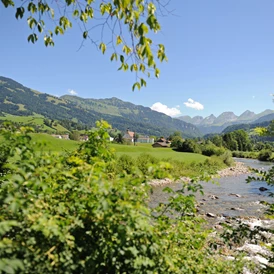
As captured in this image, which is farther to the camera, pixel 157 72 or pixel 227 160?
pixel 227 160

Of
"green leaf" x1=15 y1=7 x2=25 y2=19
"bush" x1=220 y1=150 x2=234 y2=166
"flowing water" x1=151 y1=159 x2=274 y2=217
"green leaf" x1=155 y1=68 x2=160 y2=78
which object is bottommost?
"flowing water" x1=151 y1=159 x2=274 y2=217

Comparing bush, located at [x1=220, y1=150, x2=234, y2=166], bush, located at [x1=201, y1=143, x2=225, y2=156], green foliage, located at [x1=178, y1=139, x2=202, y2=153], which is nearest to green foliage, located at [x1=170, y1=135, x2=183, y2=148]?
green foliage, located at [x1=178, y1=139, x2=202, y2=153]

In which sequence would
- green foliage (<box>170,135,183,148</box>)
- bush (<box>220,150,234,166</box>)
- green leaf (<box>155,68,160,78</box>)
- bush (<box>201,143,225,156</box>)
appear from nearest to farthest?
green leaf (<box>155,68,160,78</box>)
bush (<box>220,150,234,166</box>)
bush (<box>201,143,225,156</box>)
green foliage (<box>170,135,183,148</box>)

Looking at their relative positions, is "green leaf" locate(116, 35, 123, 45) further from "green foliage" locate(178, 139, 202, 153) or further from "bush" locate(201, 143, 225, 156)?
"green foliage" locate(178, 139, 202, 153)

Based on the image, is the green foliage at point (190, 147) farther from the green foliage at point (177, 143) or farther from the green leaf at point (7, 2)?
the green leaf at point (7, 2)

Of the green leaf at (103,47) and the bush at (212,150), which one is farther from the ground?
the green leaf at (103,47)

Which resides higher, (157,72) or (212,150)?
(157,72)

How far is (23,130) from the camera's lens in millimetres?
2871

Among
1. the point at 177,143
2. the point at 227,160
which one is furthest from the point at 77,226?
the point at 177,143

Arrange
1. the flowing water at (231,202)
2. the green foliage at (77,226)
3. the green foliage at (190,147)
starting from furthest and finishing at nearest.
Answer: the green foliage at (190,147) < the flowing water at (231,202) < the green foliage at (77,226)

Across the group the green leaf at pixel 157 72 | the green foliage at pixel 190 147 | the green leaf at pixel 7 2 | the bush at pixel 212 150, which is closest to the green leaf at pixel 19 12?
the green leaf at pixel 7 2

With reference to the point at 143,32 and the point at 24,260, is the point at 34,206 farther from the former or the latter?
the point at 143,32

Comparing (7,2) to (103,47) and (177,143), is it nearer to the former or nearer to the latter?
(103,47)

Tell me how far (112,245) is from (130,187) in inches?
23.2
